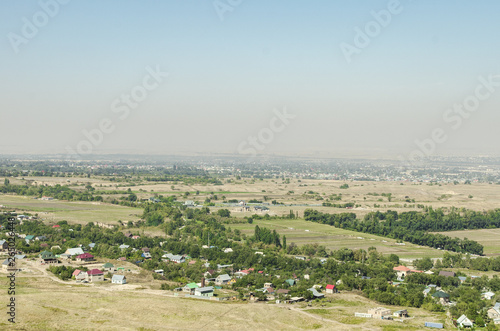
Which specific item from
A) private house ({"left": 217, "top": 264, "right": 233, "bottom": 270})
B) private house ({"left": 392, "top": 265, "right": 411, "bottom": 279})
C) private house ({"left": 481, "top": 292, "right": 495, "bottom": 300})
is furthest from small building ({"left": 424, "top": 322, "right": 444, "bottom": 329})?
private house ({"left": 217, "top": 264, "right": 233, "bottom": 270})

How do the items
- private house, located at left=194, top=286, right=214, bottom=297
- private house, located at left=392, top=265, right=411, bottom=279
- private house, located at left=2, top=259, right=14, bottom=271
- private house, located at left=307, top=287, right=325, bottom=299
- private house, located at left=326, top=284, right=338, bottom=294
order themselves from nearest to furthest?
private house, located at left=194, top=286, right=214, bottom=297 → private house, located at left=307, top=287, right=325, bottom=299 → private house, located at left=326, top=284, right=338, bottom=294 → private house, located at left=2, top=259, right=14, bottom=271 → private house, located at left=392, top=265, right=411, bottom=279

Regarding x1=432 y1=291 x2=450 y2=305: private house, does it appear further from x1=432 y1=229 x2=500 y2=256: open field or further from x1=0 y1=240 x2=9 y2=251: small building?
x1=0 y1=240 x2=9 y2=251: small building

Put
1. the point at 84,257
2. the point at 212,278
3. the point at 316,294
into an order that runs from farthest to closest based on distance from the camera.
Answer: the point at 84,257, the point at 212,278, the point at 316,294

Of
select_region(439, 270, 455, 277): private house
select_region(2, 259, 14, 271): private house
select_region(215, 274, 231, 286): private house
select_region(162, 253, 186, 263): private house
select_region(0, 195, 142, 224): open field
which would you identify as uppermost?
select_region(0, 195, 142, 224): open field

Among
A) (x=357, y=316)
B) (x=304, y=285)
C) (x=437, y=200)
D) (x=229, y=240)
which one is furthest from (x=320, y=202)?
(x=357, y=316)

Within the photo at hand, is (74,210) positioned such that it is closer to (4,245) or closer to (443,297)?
(4,245)

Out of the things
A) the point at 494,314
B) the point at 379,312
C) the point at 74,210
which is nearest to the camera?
Result: the point at 494,314

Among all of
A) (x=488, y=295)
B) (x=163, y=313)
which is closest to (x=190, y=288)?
(x=163, y=313)
